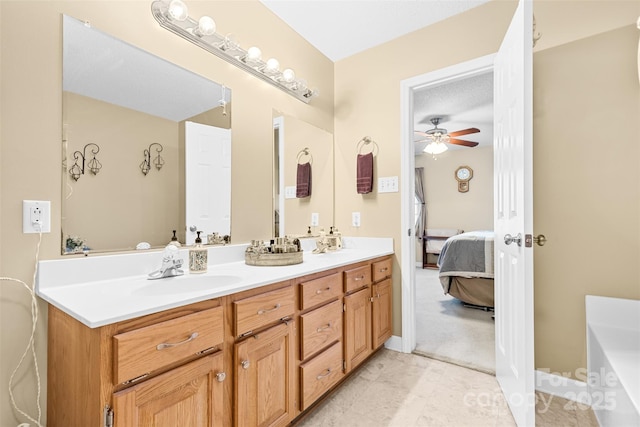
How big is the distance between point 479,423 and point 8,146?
235 cm

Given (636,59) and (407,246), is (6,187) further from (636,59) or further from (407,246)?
(636,59)

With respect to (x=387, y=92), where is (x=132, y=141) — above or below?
below

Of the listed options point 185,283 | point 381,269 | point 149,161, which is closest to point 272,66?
point 149,161

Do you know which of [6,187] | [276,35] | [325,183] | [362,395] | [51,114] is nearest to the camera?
[6,187]

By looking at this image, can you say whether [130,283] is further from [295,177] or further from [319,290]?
[295,177]

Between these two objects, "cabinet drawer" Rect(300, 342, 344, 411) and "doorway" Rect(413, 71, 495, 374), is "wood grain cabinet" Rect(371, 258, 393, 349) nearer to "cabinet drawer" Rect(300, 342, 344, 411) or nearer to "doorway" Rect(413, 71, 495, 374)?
"doorway" Rect(413, 71, 495, 374)

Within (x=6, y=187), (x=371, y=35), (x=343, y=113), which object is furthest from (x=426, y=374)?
(x=371, y=35)

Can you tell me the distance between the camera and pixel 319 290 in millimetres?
1589

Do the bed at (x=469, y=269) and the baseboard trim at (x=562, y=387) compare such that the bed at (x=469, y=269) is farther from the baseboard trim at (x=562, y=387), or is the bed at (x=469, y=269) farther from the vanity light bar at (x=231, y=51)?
the vanity light bar at (x=231, y=51)

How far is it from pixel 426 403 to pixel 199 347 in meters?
1.35

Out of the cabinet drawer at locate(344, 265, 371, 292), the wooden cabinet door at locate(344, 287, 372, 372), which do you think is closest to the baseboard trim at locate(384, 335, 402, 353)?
the wooden cabinet door at locate(344, 287, 372, 372)

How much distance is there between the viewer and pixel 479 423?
154 cm

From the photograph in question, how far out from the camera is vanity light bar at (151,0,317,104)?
4.85 feet

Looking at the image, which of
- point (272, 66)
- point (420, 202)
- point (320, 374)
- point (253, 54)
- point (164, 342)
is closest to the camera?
point (164, 342)
